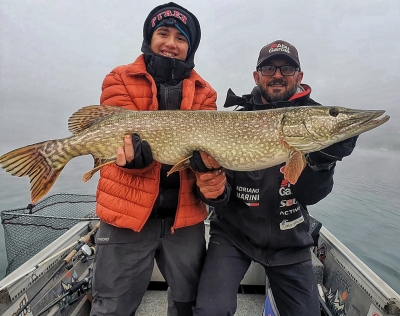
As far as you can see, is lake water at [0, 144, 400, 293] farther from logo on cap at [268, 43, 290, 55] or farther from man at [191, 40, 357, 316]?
logo on cap at [268, 43, 290, 55]

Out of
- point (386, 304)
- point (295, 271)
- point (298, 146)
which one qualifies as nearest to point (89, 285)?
point (295, 271)

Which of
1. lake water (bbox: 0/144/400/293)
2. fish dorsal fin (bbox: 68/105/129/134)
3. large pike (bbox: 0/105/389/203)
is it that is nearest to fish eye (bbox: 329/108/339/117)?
large pike (bbox: 0/105/389/203)

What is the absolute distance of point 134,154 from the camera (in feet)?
4.72

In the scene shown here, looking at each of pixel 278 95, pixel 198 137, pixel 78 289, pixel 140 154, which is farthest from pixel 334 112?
pixel 78 289

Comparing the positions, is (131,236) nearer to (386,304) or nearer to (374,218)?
(386,304)

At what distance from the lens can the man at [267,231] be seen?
1617 millimetres

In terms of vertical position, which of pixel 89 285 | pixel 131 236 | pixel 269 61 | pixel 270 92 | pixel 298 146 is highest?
pixel 269 61

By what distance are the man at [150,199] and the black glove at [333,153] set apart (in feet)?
2.62

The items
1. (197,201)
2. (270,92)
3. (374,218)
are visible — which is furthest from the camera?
(374,218)

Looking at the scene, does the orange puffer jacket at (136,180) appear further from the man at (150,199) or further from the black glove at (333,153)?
the black glove at (333,153)

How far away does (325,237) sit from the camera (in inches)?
99.9

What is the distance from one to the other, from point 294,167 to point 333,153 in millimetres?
309

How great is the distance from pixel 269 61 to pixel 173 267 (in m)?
1.82

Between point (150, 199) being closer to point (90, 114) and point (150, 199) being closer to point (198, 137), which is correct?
point (198, 137)
